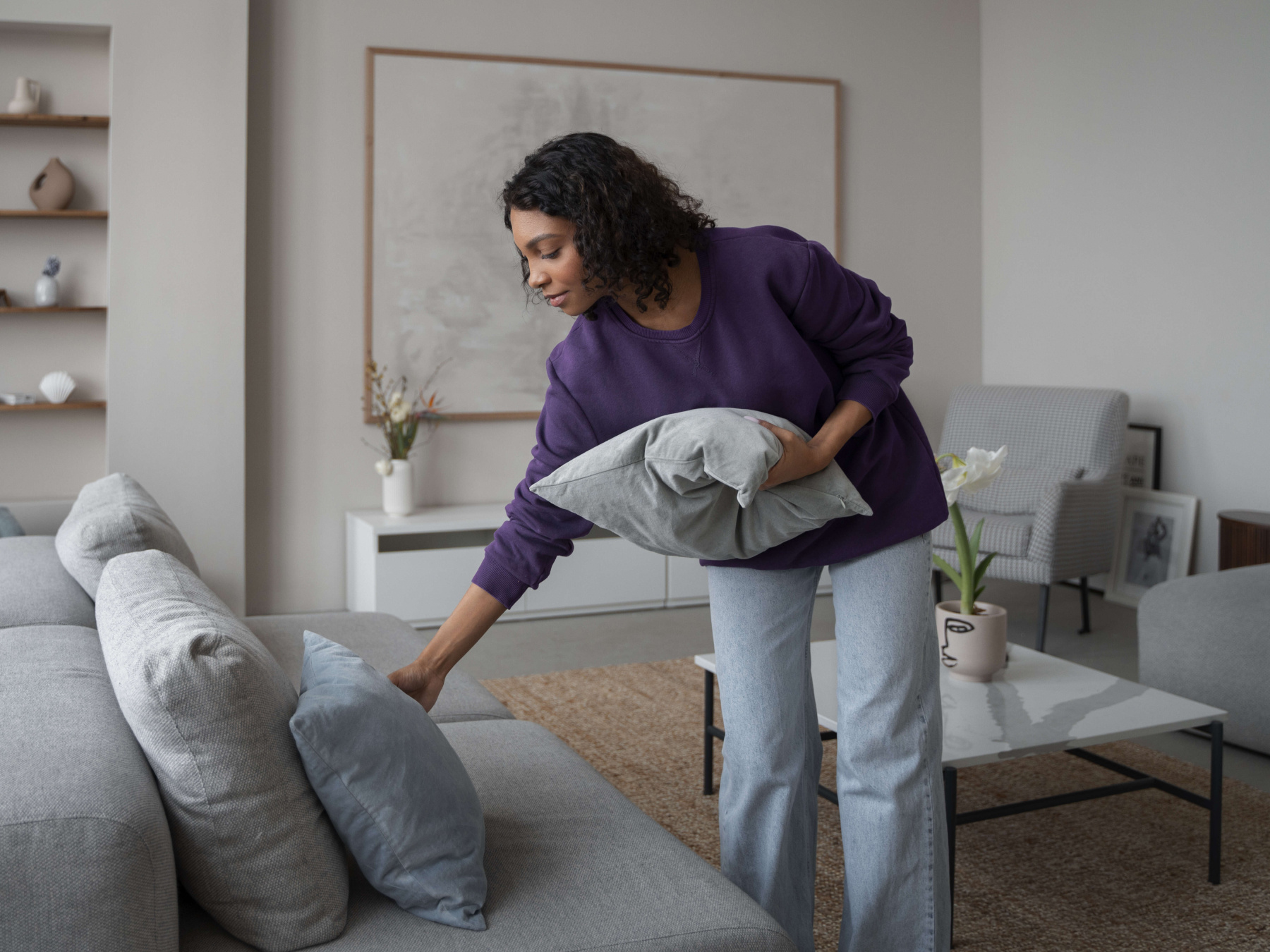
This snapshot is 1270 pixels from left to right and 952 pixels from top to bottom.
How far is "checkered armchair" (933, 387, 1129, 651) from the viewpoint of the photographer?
376 cm

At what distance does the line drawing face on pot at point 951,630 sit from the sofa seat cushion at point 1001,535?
1.54 meters

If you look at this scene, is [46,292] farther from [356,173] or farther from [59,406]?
[356,173]

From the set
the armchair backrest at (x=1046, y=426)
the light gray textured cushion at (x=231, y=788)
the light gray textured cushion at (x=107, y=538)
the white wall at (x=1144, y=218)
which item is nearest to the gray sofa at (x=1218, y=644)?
the armchair backrest at (x=1046, y=426)

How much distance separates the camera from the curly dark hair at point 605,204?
1191 millimetres

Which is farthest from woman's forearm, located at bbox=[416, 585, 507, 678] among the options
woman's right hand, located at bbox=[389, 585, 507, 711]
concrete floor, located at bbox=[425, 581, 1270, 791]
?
concrete floor, located at bbox=[425, 581, 1270, 791]

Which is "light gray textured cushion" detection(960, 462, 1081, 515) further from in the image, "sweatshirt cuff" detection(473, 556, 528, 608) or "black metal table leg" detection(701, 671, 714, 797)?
"sweatshirt cuff" detection(473, 556, 528, 608)

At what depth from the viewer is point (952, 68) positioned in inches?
203

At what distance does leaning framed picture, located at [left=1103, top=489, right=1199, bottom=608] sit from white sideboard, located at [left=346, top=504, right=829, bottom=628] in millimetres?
1174

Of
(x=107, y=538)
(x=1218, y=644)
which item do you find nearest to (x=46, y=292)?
(x=107, y=538)

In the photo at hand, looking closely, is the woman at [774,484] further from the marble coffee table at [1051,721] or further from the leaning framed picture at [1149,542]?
the leaning framed picture at [1149,542]

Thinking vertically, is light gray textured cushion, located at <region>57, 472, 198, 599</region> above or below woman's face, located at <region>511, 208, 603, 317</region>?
below

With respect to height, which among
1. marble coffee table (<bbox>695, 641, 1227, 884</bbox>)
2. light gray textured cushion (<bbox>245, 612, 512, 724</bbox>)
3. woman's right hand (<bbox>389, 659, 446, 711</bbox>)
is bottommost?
marble coffee table (<bbox>695, 641, 1227, 884</bbox>)

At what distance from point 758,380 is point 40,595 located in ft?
5.62

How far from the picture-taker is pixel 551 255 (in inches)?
48.3
